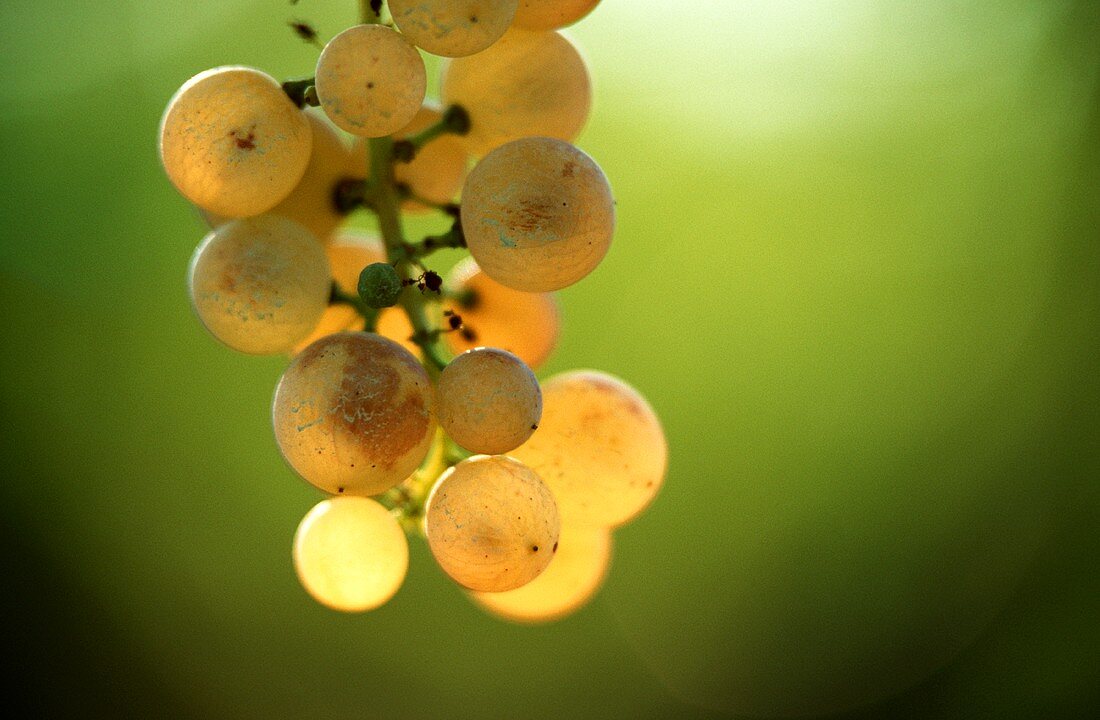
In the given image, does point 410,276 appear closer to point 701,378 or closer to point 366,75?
point 366,75

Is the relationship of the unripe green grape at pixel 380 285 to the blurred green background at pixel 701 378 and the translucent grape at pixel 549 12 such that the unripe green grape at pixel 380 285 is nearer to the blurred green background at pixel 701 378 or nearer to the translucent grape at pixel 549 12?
the translucent grape at pixel 549 12

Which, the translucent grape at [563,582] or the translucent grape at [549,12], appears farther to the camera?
the translucent grape at [563,582]

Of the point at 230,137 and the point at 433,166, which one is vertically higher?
the point at 433,166

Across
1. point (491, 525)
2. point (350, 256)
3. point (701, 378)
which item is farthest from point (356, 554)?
point (701, 378)

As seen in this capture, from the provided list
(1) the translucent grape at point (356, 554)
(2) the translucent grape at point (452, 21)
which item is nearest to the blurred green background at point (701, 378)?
(1) the translucent grape at point (356, 554)

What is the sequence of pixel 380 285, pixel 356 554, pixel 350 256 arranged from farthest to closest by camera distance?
pixel 350 256 → pixel 356 554 → pixel 380 285

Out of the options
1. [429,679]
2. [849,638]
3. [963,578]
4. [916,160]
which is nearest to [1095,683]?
[963,578]

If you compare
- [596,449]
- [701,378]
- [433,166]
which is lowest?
[596,449]
